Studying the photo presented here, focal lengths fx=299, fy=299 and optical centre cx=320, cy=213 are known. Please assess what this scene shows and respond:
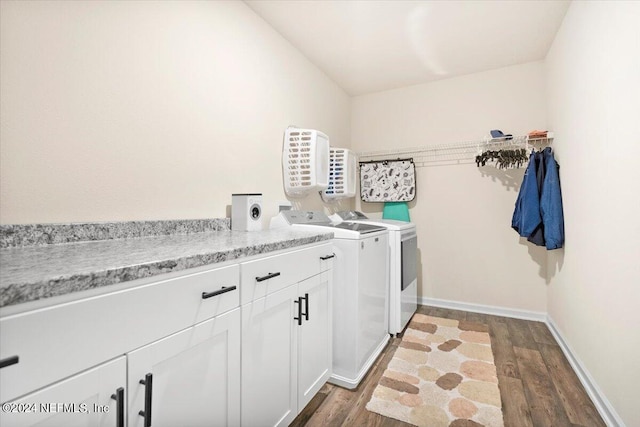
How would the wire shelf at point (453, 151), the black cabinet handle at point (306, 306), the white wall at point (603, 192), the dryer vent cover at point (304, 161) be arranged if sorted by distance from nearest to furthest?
1. the white wall at point (603, 192)
2. the black cabinet handle at point (306, 306)
3. the dryer vent cover at point (304, 161)
4. the wire shelf at point (453, 151)

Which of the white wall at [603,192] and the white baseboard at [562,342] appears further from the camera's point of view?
the white baseboard at [562,342]

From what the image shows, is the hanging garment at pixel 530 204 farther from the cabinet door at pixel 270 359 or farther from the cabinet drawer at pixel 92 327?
the cabinet drawer at pixel 92 327

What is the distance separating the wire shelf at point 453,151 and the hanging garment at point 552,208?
0.43 m

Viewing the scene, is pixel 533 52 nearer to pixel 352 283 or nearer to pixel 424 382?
pixel 352 283

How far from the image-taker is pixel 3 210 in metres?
1.03

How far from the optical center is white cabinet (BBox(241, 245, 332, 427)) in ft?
3.65

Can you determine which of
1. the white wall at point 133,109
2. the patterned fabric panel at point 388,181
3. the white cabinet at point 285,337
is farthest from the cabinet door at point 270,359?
the patterned fabric panel at point 388,181

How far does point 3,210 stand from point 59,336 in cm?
77

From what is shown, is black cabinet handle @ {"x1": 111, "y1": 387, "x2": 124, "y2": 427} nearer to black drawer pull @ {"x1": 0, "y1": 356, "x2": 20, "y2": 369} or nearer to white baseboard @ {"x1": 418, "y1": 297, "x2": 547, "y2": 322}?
black drawer pull @ {"x1": 0, "y1": 356, "x2": 20, "y2": 369}

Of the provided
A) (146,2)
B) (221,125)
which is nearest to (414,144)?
(221,125)

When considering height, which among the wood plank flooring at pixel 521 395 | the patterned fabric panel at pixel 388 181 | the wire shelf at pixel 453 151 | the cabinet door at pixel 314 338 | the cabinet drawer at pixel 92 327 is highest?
the wire shelf at pixel 453 151

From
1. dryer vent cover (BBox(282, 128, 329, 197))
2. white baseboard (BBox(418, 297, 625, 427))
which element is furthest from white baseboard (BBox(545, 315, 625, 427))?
dryer vent cover (BBox(282, 128, 329, 197))

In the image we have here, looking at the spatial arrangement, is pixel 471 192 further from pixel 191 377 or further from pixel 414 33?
pixel 191 377

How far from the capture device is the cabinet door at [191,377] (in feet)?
2.43
